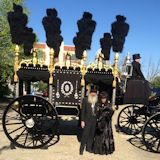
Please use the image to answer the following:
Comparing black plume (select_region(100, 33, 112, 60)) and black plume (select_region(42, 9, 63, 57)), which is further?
black plume (select_region(100, 33, 112, 60))

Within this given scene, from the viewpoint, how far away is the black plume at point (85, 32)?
34.4 ft

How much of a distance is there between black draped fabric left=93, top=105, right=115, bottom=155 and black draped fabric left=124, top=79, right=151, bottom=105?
179cm

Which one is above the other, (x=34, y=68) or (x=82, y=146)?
(x=34, y=68)

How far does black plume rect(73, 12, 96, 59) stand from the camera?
1049cm

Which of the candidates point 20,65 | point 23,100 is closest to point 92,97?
point 23,100

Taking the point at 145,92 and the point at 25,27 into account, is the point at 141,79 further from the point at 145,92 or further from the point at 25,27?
the point at 25,27

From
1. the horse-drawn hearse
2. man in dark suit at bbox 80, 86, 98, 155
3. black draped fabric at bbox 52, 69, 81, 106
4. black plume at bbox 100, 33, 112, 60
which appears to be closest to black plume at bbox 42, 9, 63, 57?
the horse-drawn hearse

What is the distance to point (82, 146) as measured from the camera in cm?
955

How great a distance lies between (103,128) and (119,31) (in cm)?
292

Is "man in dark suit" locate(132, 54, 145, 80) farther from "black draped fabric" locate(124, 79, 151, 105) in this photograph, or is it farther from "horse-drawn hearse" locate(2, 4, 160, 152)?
"horse-drawn hearse" locate(2, 4, 160, 152)

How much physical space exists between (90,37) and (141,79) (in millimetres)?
2157

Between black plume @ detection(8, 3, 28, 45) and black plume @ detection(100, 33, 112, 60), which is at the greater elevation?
black plume @ detection(8, 3, 28, 45)

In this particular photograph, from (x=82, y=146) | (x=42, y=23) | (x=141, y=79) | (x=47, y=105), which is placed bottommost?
(x=82, y=146)

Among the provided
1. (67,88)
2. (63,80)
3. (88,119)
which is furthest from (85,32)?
(88,119)
